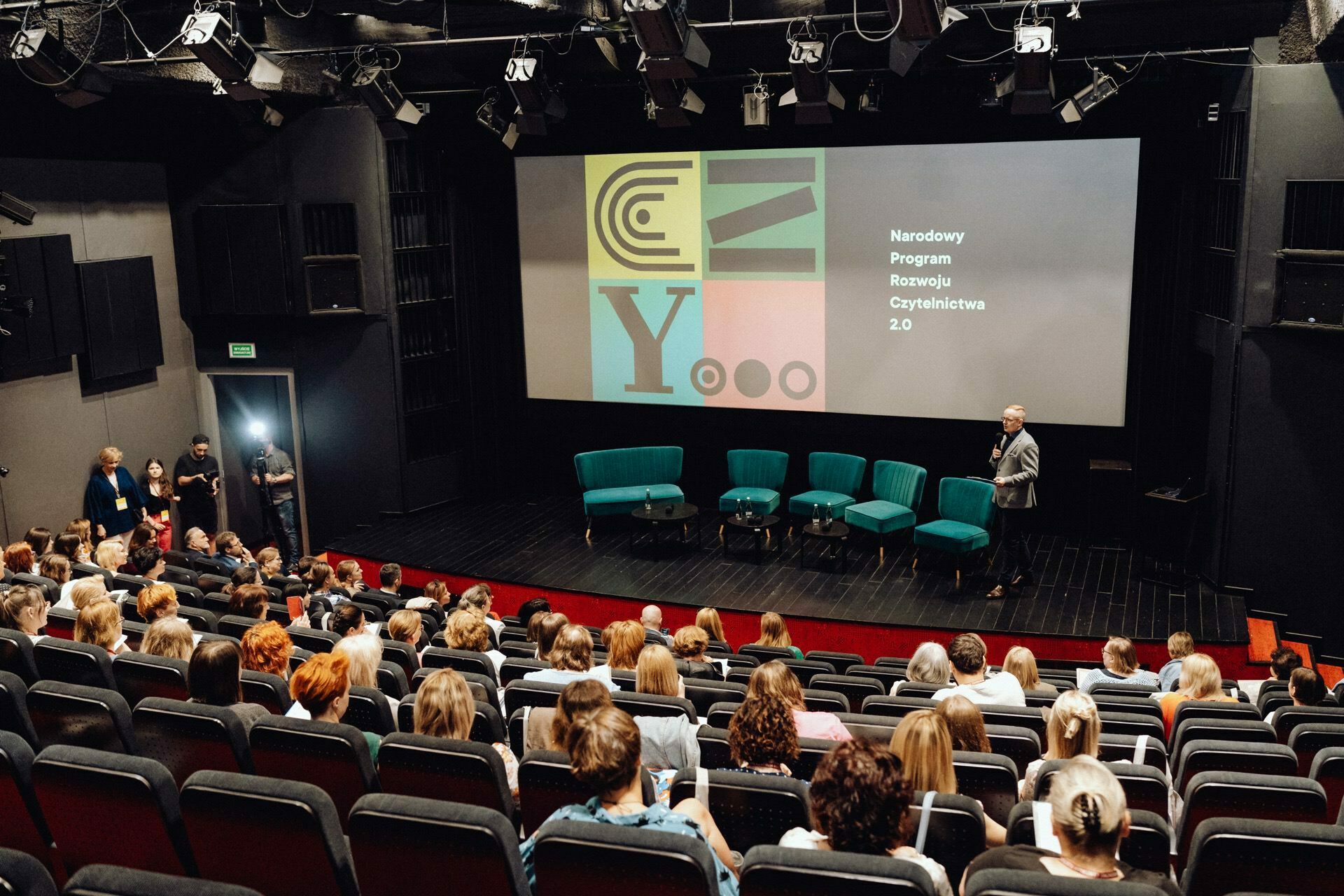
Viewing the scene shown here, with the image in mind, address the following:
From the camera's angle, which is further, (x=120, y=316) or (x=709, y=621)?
(x=120, y=316)

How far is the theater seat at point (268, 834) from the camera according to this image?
2898 millimetres

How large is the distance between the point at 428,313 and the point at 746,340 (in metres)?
3.26

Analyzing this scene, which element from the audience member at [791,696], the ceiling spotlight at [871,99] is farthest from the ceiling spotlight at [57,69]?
the audience member at [791,696]

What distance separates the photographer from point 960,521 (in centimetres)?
991

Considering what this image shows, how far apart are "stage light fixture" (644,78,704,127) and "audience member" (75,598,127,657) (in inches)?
210

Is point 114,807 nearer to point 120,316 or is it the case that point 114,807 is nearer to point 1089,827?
point 1089,827

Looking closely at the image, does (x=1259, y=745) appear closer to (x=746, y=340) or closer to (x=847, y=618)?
(x=847, y=618)

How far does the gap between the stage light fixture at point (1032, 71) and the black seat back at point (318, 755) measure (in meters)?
6.38

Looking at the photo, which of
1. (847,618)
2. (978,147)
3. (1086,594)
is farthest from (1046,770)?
(978,147)

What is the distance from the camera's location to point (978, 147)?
10.1 m

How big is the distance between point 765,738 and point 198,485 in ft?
29.8

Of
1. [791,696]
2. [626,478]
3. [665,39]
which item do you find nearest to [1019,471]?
[626,478]

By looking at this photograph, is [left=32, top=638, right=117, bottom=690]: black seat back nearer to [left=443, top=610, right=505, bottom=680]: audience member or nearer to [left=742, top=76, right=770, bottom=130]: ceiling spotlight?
[left=443, top=610, right=505, bottom=680]: audience member

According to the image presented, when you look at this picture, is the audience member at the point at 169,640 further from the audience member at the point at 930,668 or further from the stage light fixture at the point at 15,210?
the stage light fixture at the point at 15,210
